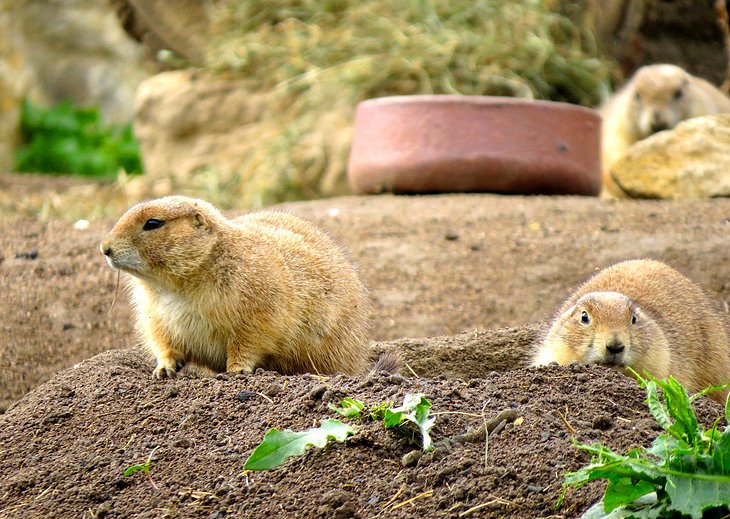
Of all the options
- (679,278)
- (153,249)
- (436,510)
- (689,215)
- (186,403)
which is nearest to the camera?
(436,510)

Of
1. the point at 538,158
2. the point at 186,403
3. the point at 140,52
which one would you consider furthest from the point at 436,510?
the point at 140,52

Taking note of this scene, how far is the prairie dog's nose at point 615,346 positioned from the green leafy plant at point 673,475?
1681 millimetres

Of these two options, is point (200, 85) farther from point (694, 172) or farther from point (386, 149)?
point (694, 172)

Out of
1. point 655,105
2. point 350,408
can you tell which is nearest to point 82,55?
point 655,105

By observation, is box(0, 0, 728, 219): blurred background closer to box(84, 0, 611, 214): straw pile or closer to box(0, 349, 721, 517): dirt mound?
box(84, 0, 611, 214): straw pile

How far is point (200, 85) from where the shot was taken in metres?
12.8

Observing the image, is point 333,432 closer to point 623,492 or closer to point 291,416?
point 291,416

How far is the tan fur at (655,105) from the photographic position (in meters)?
10.3

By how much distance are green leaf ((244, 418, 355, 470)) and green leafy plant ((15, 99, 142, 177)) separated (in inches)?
496

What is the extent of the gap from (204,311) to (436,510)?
172cm

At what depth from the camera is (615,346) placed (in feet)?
15.1

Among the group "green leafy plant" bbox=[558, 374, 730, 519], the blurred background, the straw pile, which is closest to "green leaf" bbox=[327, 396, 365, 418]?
"green leafy plant" bbox=[558, 374, 730, 519]

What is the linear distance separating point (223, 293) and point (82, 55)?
14572mm

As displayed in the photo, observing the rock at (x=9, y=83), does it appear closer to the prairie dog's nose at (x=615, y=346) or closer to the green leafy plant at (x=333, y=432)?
the prairie dog's nose at (x=615, y=346)
